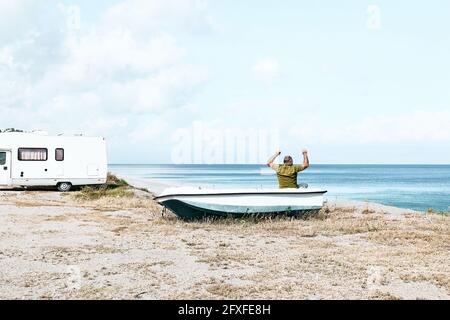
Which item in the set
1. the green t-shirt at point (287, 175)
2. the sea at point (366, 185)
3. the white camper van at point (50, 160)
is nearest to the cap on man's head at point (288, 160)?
the green t-shirt at point (287, 175)

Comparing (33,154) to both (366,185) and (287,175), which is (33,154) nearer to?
(287,175)

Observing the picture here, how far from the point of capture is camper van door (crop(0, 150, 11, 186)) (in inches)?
966

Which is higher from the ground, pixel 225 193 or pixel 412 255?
pixel 225 193

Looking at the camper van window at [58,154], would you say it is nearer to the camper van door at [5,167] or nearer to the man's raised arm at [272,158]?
the camper van door at [5,167]

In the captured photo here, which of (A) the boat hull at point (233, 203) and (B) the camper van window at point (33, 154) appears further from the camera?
(B) the camper van window at point (33, 154)

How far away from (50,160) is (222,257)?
18.3 meters

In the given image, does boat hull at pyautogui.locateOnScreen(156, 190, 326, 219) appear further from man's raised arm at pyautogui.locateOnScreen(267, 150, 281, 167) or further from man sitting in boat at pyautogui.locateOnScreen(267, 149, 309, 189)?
man's raised arm at pyautogui.locateOnScreen(267, 150, 281, 167)

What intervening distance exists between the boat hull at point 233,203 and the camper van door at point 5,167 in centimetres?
1403

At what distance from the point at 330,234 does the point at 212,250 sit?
3.57 meters

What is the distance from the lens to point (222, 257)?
29.6ft

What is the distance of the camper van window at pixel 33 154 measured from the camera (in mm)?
24734
